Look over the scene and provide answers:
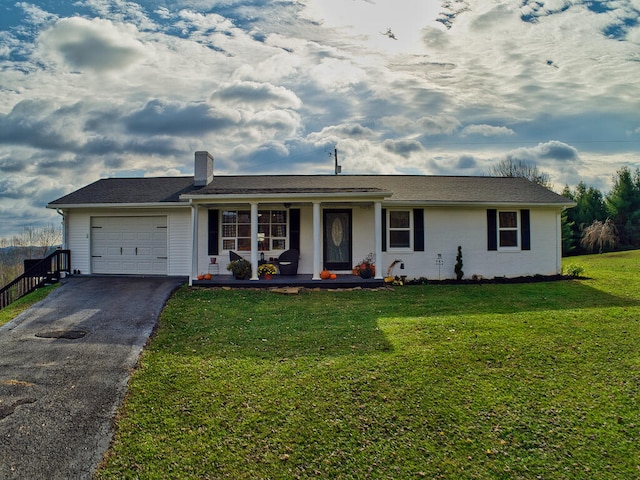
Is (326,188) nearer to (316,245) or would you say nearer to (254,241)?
(316,245)

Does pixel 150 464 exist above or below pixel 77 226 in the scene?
below

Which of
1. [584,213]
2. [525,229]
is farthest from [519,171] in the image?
[525,229]

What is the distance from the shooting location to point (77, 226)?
48.0 feet

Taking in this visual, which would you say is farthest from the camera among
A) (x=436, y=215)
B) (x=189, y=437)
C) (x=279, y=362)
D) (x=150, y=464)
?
(x=436, y=215)

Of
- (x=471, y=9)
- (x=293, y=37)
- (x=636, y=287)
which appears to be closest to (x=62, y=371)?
(x=293, y=37)

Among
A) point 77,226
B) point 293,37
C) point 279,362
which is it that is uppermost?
point 293,37

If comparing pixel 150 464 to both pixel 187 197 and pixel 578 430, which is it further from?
pixel 187 197

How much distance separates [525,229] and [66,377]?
13801 millimetres

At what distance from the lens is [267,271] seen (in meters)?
12.6

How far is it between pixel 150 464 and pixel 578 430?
459 centimetres

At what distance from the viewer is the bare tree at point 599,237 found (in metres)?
26.0

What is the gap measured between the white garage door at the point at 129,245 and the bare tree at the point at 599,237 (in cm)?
2610

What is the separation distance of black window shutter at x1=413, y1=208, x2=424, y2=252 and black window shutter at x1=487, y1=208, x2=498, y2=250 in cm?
238

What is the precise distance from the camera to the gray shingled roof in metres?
13.3
